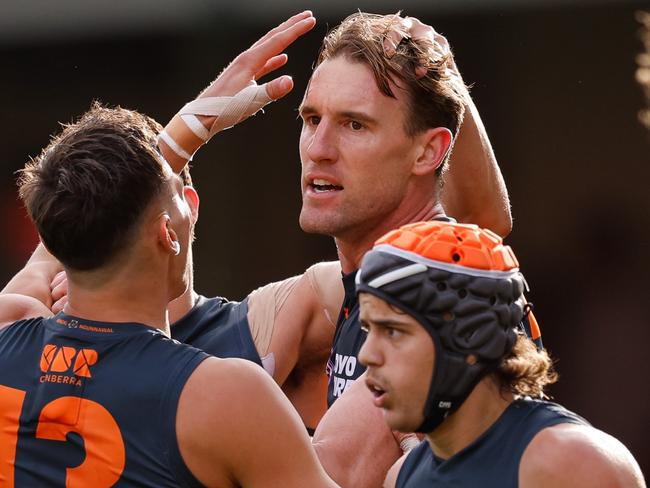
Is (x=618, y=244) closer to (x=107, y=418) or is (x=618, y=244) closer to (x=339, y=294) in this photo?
(x=339, y=294)

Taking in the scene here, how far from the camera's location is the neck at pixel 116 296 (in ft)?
10.4

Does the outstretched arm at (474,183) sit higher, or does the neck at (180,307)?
the outstretched arm at (474,183)

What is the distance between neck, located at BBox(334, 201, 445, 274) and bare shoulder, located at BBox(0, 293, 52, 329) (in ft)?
3.15

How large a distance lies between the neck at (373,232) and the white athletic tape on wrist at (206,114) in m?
0.61

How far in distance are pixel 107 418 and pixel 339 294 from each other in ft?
4.72

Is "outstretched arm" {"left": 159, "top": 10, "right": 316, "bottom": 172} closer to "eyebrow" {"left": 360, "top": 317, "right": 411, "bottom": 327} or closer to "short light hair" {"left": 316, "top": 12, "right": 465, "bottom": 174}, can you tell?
"short light hair" {"left": 316, "top": 12, "right": 465, "bottom": 174}

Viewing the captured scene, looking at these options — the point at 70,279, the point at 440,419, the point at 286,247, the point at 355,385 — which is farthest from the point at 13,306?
the point at 286,247

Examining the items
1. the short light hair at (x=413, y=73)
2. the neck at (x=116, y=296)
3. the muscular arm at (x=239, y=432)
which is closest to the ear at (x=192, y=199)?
the neck at (x=116, y=296)

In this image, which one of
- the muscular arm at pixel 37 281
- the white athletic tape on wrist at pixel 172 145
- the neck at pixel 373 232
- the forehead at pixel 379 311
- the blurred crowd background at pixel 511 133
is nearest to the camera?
the forehead at pixel 379 311

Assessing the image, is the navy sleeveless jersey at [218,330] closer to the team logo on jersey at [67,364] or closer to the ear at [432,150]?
the ear at [432,150]

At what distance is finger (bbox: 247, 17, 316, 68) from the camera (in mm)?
4391

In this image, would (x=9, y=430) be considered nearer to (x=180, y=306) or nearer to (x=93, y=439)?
(x=93, y=439)

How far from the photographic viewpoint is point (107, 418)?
9.79ft

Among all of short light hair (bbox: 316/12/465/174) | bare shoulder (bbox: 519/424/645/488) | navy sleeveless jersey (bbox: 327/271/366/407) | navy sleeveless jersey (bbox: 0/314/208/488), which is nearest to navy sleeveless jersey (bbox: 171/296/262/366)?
navy sleeveless jersey (bbox: 327/271/366/407)
